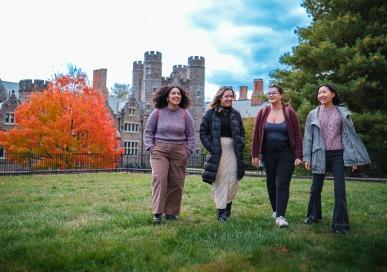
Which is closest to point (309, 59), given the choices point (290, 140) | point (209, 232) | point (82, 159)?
point (82, 159)

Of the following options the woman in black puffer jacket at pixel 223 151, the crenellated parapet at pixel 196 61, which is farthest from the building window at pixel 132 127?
the woman in black puffer jacket at pixel 223 151

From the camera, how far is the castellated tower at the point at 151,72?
2188 inches

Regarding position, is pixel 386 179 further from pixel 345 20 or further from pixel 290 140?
pixel 290 140

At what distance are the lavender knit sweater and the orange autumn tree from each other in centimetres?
1952

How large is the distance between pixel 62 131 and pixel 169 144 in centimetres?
2204

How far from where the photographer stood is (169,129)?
257 inches

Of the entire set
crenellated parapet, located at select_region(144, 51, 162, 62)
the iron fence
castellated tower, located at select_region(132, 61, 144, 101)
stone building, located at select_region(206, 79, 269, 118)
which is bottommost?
the iron fence

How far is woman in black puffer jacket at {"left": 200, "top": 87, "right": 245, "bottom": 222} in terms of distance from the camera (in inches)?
253

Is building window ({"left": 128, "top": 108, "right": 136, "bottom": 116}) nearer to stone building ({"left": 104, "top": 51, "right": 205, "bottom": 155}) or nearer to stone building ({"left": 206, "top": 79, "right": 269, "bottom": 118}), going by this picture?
stone building ({"left": 104, "top": 51, "right": 205, "bottom": 155})

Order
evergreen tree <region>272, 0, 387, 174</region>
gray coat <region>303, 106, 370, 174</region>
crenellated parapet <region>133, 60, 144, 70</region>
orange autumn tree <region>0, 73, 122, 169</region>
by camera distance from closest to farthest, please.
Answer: gray coat <region>303, 106, 370, 174</region>, evergreen tree <region>272, 0, 387, 174</region>, orange autumn tree <region>0, 73, 122, 169</region>, crenellated parapet <region>133, 60, 144, 70</region>

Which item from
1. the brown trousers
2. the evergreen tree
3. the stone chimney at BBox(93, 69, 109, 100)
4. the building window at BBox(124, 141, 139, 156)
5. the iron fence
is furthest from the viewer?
the stone chimney at BBox(93, 69, 109, 100)

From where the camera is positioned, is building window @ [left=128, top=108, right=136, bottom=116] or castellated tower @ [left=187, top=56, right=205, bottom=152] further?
castellated tower @ [left=187, top=56, right=205, bottom=152]

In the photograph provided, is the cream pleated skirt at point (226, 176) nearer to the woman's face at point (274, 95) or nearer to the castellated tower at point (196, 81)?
the woman's face at point (274, 95)

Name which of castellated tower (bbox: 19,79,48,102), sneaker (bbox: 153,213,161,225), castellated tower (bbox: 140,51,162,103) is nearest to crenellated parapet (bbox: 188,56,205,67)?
castellated tower (bbox: 140,51,162,103)
